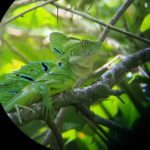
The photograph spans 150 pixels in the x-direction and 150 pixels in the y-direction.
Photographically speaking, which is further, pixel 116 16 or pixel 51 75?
pixel 116 16

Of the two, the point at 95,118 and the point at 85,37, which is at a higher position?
the point at 85,37

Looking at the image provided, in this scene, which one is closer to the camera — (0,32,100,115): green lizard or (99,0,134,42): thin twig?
(0,32,100,115): green lizard

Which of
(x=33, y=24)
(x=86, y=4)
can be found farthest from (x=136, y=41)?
(x=33, y=24)

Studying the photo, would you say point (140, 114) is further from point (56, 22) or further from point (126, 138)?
point (56, 22)

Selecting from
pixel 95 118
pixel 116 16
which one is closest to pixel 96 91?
pixel 95 118

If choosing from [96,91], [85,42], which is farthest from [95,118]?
[85,42]

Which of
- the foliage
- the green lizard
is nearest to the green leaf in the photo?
the foliage

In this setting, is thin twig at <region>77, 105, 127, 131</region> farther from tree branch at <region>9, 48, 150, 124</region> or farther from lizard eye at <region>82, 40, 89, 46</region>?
lizard eye at <region>82, 40, 89, 46</region>

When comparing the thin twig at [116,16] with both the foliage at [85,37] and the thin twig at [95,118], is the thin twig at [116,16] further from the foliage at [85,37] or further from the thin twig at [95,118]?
the thin twig at [95,118]

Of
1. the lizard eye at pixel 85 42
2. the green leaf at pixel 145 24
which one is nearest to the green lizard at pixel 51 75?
the lizard eye at pixel 85 42

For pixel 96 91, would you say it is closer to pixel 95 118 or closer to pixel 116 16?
pixel 95 118
